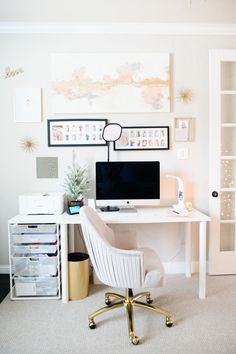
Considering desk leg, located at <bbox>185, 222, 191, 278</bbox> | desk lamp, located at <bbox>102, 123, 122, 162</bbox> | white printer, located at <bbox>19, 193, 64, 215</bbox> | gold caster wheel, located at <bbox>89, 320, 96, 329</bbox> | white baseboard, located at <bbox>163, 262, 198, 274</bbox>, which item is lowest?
gold caster wheel, located at <bbox>89, 320, 96, 329</bbox>

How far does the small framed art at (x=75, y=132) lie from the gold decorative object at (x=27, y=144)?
6.6 inches

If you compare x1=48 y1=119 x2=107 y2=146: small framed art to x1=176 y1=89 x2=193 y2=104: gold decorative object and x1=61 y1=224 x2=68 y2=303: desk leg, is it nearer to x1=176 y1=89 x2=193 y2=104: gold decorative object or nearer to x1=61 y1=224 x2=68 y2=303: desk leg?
x1=176 y1=89 x2=193 y2=104: gold decorative object

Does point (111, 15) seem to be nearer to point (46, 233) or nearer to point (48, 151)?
point (48, 151)

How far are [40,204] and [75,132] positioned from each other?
2.63ft

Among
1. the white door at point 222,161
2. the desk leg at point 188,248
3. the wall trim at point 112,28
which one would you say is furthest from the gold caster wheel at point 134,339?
the wall trim at point 112,28

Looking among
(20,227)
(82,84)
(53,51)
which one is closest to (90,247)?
(20,227)

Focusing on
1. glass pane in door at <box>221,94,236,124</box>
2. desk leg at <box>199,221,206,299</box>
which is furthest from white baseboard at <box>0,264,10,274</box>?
glass pane in door at <box>221,94,236,124</box>

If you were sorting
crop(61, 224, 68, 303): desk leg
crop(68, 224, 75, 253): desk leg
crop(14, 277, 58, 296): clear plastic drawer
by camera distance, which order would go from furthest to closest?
crop(68, 224, 75, 253): desk leg < crop(14, 277, 58, 296): clear plastic drawer < crop(61, 224, 68, 303): desk leg

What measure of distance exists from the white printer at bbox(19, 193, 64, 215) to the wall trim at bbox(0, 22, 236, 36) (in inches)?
64.2

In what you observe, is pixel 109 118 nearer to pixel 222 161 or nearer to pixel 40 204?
pixel 40 204

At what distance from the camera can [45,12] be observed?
107 inches

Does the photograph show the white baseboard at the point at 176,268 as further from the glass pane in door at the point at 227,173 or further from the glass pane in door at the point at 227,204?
the glass pane in door at the point at 227,173

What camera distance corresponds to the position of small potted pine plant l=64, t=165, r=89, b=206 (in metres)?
2.84

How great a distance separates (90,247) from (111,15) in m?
2.09
